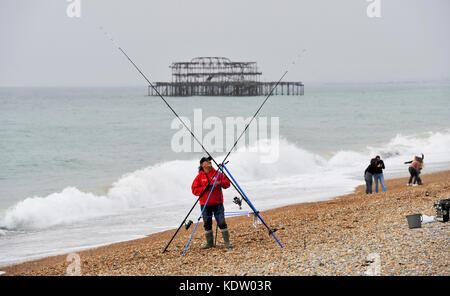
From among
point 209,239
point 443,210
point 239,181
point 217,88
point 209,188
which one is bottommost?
point 239,181

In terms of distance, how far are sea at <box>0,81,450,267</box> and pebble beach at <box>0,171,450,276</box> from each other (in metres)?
1.85

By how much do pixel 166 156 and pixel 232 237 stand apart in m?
19.9

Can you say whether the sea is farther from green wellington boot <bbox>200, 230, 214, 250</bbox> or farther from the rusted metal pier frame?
the rusted metal pier frame

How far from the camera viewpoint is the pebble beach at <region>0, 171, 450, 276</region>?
5.49 m

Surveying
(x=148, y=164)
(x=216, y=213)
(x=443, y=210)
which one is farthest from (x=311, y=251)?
(x=148, y=164)

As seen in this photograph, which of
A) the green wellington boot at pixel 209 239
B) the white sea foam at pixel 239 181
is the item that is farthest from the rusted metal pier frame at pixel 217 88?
the green wellington boot at pixel 209 239

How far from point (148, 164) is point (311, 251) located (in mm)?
19740

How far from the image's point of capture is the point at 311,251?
20.5ft

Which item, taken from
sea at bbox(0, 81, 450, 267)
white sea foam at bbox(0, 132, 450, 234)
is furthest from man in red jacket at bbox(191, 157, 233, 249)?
white sea foam at bbox(0, 132, 450, 234)

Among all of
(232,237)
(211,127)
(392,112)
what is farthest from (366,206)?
(392,112)

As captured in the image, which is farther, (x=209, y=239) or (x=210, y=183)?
(x=209, y=239)

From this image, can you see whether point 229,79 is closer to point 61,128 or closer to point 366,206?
point 61,128

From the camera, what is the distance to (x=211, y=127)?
42375 mm

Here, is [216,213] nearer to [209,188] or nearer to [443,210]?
[209,188]
